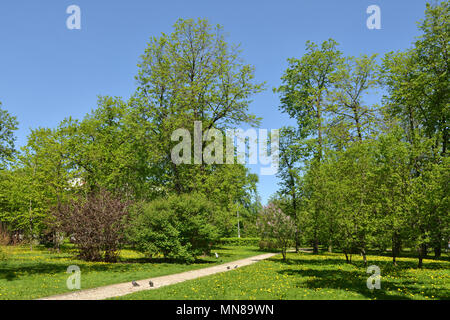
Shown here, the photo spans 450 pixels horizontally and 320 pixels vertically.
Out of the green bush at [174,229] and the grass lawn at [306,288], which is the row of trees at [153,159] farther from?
the grass lawn at [306,288]

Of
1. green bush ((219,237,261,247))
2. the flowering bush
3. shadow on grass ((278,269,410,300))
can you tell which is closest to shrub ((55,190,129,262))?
the flowering bush

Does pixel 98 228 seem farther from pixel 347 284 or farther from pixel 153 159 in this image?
pixel 347 284

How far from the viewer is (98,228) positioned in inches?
836

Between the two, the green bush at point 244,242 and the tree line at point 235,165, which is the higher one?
the tree line at point 235,165

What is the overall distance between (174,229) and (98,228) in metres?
5.29

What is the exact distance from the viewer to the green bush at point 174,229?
21188 millimetres

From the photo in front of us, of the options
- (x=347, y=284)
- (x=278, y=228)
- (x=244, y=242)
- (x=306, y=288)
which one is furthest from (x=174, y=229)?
(x=244, y=242)

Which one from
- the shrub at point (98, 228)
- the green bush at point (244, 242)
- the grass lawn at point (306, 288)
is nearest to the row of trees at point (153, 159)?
the shrub at point (98, 228)

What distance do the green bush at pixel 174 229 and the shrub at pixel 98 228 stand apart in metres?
1.18

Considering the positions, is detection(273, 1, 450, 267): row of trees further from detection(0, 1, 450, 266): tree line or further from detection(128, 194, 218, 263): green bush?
detection(128, 194, 218, 263): green bush

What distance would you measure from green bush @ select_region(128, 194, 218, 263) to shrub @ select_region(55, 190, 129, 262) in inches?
46.3
